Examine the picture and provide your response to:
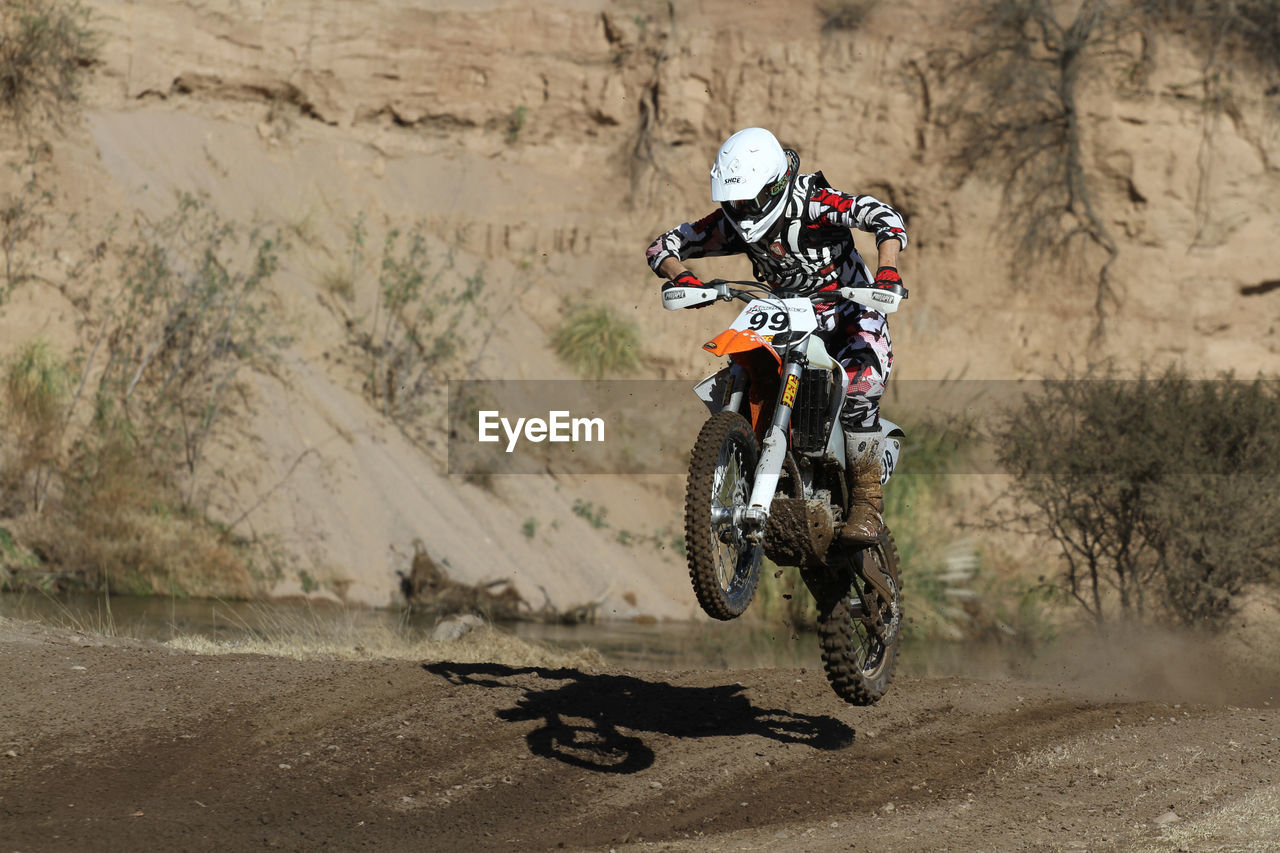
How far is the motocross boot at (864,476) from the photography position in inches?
285

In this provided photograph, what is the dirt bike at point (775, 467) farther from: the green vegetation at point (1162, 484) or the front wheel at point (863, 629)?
the green vegetation at point (1162, 484)

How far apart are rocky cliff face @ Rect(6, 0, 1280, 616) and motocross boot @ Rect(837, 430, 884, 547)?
13.6 meters

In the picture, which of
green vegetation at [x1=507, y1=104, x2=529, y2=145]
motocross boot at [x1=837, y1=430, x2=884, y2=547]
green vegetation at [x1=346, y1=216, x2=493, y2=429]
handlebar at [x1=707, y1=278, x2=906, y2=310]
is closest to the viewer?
handlebar at [x1=707, y1=278, x2=906, y2=310]

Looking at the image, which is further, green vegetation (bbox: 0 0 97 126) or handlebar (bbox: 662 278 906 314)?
green vegetation (bbox: 0 0 97 126)

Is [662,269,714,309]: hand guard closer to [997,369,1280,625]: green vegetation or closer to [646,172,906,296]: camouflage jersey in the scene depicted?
[646,172,906,296]: camouflage jersey

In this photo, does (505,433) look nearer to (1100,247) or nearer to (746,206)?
(1100,247)

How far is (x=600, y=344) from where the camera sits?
24312 millimetres

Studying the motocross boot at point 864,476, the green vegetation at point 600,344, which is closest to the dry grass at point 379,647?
the motocross boot at point 864,476

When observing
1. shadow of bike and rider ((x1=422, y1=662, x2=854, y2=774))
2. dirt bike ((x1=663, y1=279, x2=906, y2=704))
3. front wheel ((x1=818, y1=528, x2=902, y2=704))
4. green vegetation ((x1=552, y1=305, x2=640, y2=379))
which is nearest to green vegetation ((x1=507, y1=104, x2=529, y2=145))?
green vegetation ((x1=552, y1=305, x2=640, y2=379))

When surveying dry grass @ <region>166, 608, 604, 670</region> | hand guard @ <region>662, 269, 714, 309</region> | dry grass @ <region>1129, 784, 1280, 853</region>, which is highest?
hand guard @ <region>662, 269, 714, 309</region>

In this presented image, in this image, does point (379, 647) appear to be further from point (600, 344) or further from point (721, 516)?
point (600, 344)

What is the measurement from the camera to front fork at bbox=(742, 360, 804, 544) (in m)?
6.47

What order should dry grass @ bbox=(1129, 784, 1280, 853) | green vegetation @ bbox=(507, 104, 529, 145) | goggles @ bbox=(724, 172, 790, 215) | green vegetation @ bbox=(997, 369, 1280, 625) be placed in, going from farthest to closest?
1. green vegetation @ bbox=(507, 104, 529, 145)
2. green vegetation @ bbox=(997, 369, 1280, 625)
3. goggles @ bbox=(724, 172, 790, 215)
4. dry grass @ bbox=(1129, 784, 1280, 853)

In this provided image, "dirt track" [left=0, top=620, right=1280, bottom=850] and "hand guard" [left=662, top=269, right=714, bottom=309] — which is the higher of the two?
"hand guard" [left=662, top=269, right=714, bottom=309]
